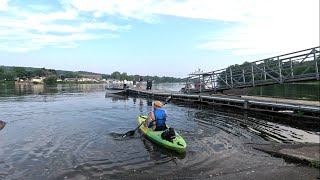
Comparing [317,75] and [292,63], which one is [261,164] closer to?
[317,75]

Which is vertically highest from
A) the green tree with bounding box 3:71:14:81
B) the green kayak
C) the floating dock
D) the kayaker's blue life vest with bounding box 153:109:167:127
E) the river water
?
the green tree with bounding box 3:71:14:81

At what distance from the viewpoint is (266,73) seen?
2475 cm

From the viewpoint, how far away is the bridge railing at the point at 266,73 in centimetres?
2145

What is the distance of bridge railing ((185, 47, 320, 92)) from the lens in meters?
21.5

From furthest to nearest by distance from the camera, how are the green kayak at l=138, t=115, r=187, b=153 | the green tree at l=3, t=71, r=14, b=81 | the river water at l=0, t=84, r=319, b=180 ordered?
the green tree at l=3, t=71, r=14, b=81 < the green kayak at l=138, t=115, r=187, b=153 < the river water at l=0, t=84, r=319, b=180

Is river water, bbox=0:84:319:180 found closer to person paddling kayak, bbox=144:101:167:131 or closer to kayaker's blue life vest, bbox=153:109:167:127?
person paddling kayak, bbox=144:101:167:131

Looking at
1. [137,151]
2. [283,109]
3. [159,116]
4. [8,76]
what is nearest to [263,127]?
[283,109]

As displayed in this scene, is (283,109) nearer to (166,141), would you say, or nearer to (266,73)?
(266,73)

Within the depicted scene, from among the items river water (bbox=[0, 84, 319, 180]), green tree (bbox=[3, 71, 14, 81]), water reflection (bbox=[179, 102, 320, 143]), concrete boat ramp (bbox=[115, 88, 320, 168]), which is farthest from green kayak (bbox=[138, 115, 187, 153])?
green tree (bbox=[3, 71, 14, 81])

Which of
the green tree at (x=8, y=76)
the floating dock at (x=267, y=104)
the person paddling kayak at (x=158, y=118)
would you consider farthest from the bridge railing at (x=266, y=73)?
the green tree at (x=8, y=76)

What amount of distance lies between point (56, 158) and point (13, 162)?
1477 millimetres

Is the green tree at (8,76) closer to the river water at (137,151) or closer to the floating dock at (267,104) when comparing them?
the floating dock at (267,104)

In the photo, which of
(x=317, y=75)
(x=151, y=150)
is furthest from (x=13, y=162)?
(x=317, y=75)

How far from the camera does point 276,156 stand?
10.8 m
